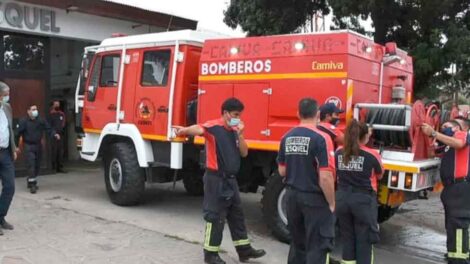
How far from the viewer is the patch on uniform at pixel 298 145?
14.8 feet

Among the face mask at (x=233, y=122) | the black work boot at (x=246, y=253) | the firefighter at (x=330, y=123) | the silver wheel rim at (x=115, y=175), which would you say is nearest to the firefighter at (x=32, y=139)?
the silver wheel rim at (x=115, y=175)

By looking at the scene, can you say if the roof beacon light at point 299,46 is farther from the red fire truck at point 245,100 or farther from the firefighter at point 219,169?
the firefighter at point 219,169

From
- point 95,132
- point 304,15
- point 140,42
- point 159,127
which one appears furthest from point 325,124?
point 304,15

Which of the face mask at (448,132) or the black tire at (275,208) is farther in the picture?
the black tire at (275,208)

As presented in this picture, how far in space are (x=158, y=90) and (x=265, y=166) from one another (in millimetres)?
2079

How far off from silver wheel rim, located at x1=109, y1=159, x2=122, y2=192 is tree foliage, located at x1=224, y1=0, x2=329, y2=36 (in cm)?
548

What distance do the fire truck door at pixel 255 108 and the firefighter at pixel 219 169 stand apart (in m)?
1.20

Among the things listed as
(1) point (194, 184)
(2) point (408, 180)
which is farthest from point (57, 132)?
(2) point (408, 180)

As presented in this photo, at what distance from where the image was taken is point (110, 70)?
360 inches

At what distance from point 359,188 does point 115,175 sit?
488cm

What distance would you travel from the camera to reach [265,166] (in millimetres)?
7246

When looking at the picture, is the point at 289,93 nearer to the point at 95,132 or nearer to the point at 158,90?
the point at 158,90

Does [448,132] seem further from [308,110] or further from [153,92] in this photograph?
[153,92]

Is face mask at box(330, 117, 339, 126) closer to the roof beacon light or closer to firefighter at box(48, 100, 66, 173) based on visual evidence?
the roof beacon light
